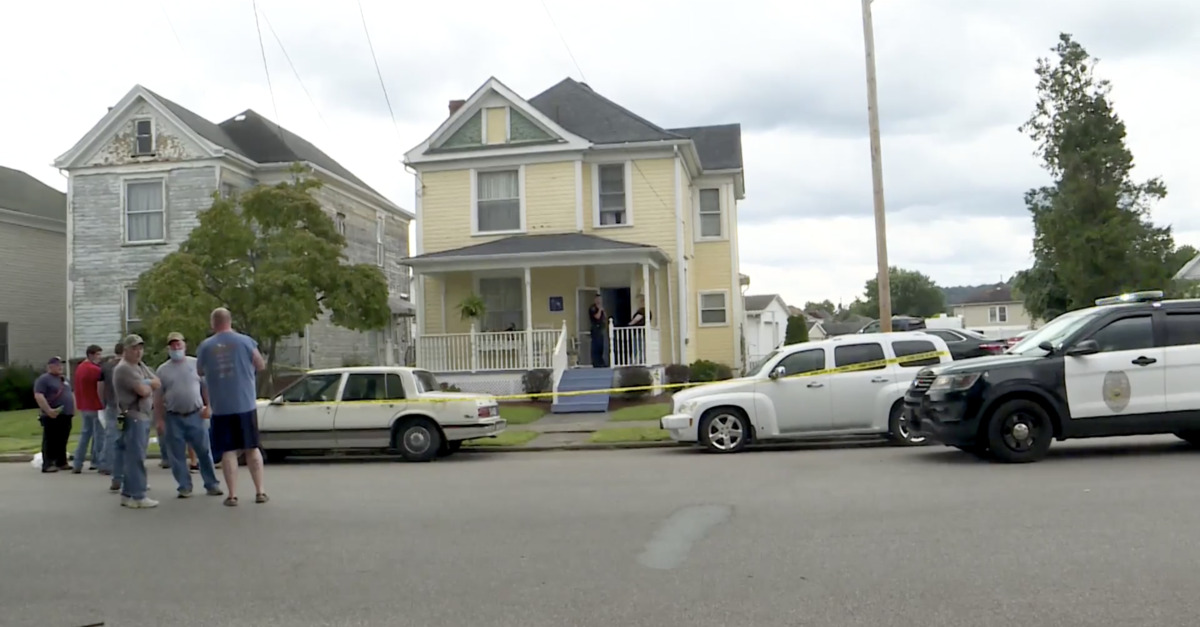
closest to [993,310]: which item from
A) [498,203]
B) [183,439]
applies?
[498,203]

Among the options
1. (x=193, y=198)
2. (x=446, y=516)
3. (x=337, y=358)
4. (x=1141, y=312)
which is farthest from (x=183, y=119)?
(x=1141, y=312)

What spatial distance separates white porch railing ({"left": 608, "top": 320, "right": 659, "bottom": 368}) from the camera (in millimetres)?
23641

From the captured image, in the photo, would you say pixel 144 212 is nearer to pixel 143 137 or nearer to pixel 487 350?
pixel 143 137

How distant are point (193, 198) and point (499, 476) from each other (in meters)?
20.5

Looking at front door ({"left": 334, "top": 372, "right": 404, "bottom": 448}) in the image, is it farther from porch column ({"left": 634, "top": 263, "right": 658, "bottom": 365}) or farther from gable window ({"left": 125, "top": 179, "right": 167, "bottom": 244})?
gable window ({"left": 125, "top": 179, "right": 167, "bottom": 244})

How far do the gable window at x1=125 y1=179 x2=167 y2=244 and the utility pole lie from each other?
2060 cm

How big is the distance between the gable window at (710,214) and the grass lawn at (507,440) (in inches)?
522

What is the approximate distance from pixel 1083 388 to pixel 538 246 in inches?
595

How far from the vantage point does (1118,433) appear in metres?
11.6

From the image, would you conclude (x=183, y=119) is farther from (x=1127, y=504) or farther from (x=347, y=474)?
(x=1127, y=504)

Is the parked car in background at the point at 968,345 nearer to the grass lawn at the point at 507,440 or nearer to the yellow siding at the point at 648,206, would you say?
the yellow siding at the point at 648,206

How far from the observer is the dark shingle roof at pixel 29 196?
3338cm

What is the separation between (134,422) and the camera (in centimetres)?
991

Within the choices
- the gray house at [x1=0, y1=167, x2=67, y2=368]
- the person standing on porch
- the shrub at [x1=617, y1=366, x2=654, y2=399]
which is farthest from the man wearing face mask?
the gray house at [x1=0, y1=167, x2=67, y2=368]
